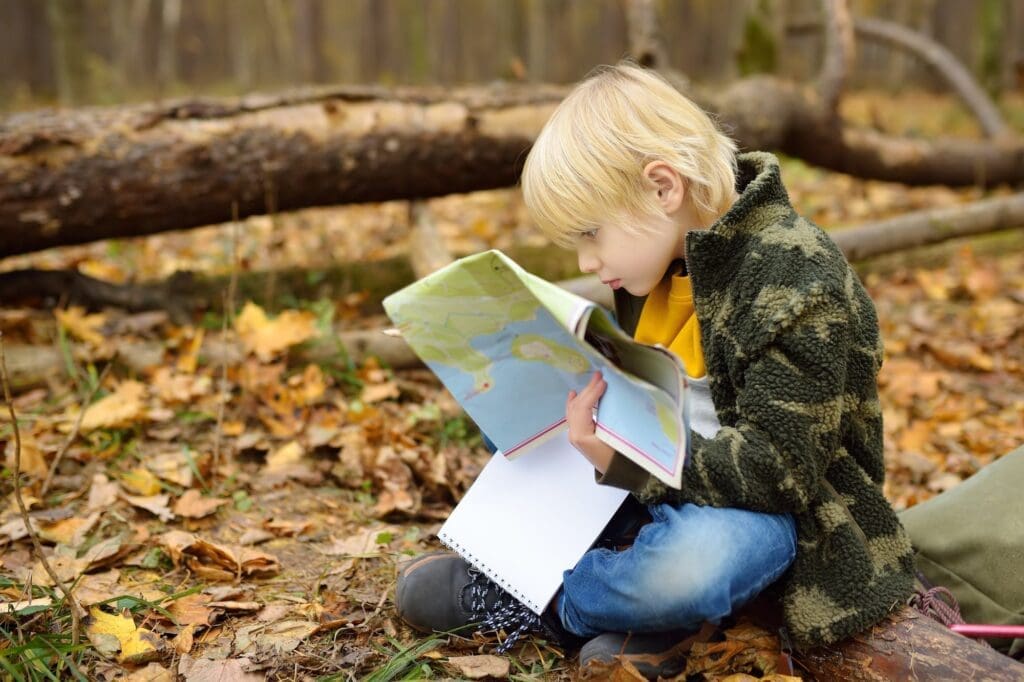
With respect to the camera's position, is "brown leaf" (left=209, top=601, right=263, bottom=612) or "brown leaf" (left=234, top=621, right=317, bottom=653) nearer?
"brown leaf" (left=234, top=621, right=317, bottom=653)

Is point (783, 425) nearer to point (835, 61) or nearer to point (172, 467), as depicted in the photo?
point (172, 467)

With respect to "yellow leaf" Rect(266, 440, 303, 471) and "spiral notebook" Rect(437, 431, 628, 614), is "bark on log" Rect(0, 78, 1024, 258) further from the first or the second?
"spiral notebook" Rect(437, 431, 628, 614)

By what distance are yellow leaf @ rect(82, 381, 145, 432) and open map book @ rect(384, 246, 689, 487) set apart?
1.32 m

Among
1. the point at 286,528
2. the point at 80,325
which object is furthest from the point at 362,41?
the point at 286,528

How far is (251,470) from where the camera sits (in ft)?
8.32

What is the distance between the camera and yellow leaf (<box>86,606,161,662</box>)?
Result: 66.4 inches

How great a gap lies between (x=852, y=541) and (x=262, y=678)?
1.11 m

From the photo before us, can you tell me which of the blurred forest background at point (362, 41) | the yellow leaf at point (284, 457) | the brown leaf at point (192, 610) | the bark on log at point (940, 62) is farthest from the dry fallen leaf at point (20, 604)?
the blurred forest background at point (362, 41)

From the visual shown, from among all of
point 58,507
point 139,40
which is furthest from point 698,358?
point 139,40

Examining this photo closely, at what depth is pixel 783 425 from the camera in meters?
1.52

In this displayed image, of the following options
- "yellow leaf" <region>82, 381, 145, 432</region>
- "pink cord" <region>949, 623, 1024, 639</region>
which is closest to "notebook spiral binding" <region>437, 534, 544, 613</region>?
"pink cord" <region>949, 623, 1024, 639</region>

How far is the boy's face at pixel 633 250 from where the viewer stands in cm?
167

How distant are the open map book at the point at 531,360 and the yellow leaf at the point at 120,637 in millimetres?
758

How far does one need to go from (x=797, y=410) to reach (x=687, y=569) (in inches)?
12.9
